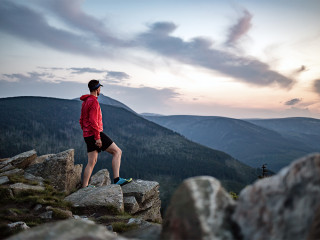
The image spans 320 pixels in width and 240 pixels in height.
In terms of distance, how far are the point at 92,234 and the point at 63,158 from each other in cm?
1380

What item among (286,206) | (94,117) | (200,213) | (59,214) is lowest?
(59,214)

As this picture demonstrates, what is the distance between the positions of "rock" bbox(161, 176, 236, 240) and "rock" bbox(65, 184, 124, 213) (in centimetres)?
755

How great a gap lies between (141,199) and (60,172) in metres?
6.05

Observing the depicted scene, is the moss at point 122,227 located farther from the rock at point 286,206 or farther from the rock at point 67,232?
the rock at point 286,206

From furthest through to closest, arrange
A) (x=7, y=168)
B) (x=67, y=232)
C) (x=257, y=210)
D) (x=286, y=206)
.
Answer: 1. (x=7, y=168)
2. (x=67, y=232)
3. (x=257, y=210)
4. (x=286, y=206)

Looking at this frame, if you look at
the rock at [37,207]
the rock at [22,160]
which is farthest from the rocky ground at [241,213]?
the rock at [22,160]

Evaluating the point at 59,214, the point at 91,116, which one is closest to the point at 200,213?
the point at 59,214

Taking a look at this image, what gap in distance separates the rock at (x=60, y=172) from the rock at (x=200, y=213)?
531 inches

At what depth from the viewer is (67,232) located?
11.1 feet

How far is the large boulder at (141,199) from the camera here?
12.7m

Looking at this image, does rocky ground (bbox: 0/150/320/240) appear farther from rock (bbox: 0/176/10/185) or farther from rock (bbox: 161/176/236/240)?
rock (bbox: 0/176/10/185)

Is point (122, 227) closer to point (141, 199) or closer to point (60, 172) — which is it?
point (141, 199)

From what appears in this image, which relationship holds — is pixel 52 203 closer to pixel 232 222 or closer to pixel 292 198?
pixel 232 222

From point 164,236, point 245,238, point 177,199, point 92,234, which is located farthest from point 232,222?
point 92,234
